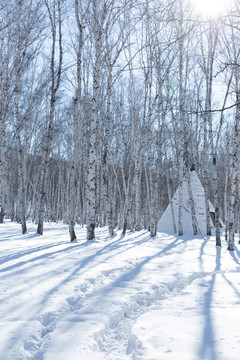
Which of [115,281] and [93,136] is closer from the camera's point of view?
[115,281]

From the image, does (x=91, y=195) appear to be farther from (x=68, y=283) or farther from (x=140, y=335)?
(x=140, y=335)

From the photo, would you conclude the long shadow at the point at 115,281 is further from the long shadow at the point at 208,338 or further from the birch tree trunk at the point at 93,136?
the birch tree trunk at the point at 93,136

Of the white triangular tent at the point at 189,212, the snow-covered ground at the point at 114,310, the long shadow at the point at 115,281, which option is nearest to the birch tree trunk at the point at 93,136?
the long shadow at the point at 115,281

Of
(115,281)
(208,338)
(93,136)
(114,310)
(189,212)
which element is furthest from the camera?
(189,212)

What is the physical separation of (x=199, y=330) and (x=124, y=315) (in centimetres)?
92

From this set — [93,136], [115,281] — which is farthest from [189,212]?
[115,281]

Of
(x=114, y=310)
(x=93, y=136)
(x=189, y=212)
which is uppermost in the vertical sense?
(x=93, y=136)

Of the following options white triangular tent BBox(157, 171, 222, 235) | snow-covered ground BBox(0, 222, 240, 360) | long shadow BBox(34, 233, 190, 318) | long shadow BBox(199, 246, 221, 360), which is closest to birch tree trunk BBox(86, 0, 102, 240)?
long shadow BBox(34, 233, 190, 318)

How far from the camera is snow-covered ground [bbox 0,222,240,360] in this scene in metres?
2.31

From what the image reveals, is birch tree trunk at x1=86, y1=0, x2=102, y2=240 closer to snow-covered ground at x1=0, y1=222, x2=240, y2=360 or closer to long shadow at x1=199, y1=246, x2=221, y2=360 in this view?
snow-covered ground at x1=0, y1=222, x2=240, y2=360

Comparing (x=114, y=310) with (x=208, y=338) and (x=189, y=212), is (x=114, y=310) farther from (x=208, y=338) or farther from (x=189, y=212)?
(x=189, y=212)

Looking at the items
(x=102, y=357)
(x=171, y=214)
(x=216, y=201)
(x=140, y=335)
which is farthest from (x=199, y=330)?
(x=171, y=214)

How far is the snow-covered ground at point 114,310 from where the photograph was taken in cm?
231

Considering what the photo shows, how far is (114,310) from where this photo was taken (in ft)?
10.5
